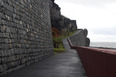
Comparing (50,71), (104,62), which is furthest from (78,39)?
(104,62)

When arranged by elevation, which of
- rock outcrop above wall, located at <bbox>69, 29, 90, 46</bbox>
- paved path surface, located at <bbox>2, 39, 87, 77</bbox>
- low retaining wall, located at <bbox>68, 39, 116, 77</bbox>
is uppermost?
rock outcrop above wall, located at <bbox>69, 29, 90, 46</bbox>

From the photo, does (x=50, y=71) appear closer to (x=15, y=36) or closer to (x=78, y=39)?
(x=15, y=36)

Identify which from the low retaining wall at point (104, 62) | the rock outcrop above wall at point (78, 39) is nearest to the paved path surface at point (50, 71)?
the low retaining wall at point (104, 62)

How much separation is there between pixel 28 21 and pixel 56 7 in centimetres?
2884

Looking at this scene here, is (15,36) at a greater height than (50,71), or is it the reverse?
(15,36)

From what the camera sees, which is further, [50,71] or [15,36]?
[15,36]

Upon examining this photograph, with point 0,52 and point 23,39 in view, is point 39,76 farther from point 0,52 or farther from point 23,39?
point 23,39

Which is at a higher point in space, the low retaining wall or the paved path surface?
the low retaining wall

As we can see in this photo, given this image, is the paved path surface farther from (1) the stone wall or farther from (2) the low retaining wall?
(2) the low retaining wall

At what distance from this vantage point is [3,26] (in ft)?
17.4

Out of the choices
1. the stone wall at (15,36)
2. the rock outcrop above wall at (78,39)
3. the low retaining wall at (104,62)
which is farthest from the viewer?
the rock outcrop above wall at (78,39)

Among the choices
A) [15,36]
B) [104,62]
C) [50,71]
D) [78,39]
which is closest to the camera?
[104,62]

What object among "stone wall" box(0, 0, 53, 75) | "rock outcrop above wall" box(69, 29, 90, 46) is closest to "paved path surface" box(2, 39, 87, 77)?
"stone wall" box(0, 0, 53, 75)

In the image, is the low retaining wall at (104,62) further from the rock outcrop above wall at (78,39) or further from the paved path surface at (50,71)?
the rock outcrop above wall at (78,39)
